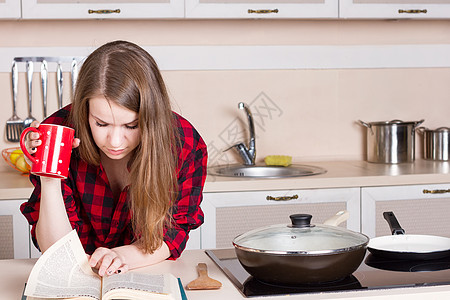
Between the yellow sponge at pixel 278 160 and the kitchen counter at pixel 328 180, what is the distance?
21 cm

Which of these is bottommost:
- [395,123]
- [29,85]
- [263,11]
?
[395,123]

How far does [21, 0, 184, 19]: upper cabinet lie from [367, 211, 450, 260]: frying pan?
5.34 feet

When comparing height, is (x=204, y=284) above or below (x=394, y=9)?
below

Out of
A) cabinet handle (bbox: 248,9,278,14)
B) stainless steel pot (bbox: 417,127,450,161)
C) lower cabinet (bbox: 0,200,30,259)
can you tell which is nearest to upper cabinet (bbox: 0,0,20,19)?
lower cabinet (bbox: 0,200,30,259)

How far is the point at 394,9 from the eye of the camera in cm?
299

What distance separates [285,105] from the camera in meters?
3.25

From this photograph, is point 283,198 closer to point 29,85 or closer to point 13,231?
point 13,231

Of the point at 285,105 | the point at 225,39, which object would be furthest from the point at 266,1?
the point at 285,105

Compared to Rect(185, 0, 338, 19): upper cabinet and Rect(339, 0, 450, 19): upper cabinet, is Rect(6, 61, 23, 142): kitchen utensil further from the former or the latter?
Rect(339, 0, 450, 19): upper cabinet

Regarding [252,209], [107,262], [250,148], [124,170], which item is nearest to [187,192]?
[124,170]

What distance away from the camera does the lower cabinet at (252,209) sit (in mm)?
2604

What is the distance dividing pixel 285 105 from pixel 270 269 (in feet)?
6.94

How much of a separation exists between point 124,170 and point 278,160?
1470 millimetres

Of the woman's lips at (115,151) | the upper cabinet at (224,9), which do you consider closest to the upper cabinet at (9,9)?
the upper cabinet at (224,9)
